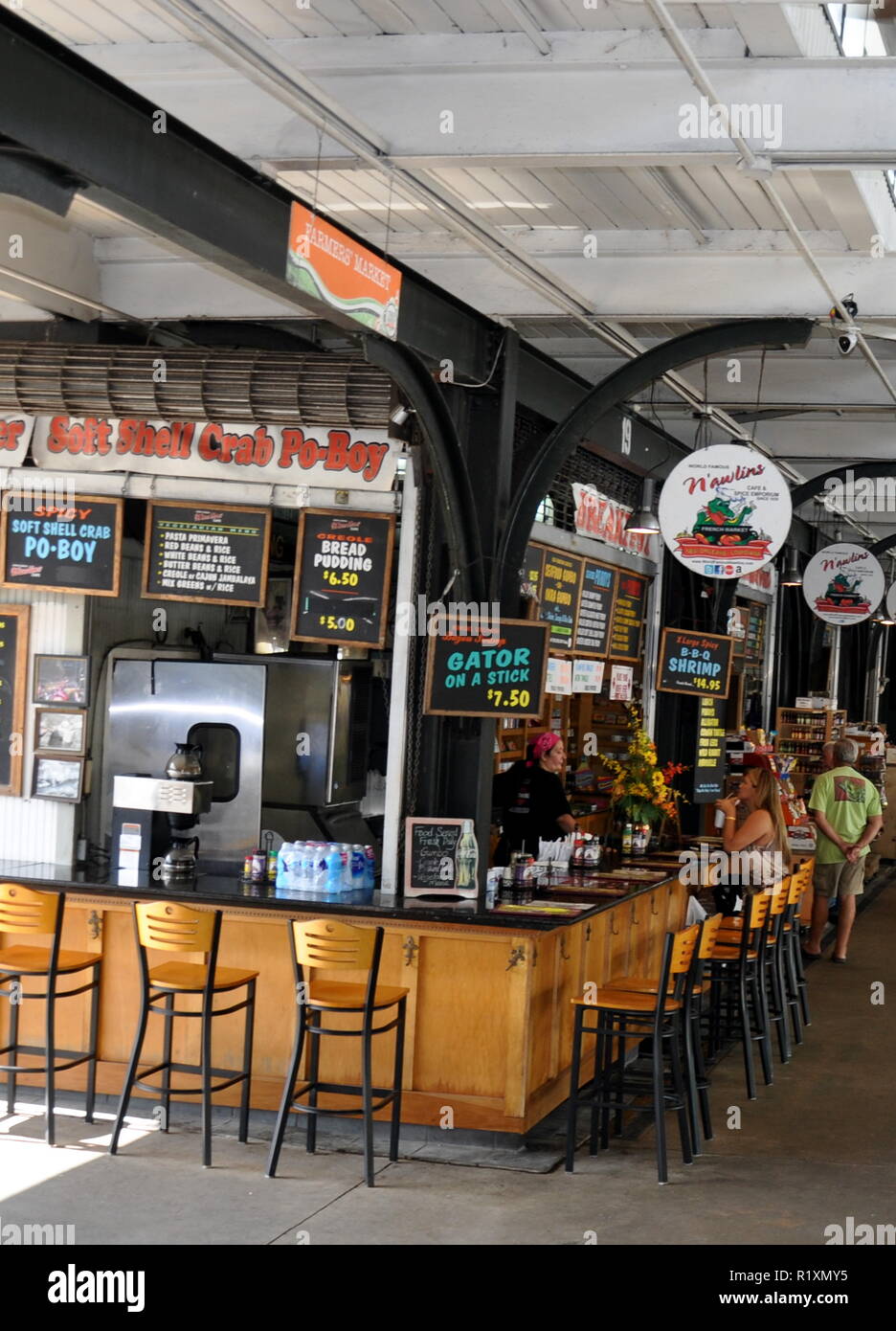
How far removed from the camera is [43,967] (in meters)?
6.36

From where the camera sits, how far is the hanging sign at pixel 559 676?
926 cm

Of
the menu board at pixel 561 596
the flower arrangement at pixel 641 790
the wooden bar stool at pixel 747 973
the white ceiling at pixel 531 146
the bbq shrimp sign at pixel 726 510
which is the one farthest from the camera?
the flower arrangement at pixel 641 790

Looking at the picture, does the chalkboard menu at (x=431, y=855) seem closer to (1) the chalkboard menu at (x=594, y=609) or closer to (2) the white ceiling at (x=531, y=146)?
(2) the white ceiling at (x=531, y=146)

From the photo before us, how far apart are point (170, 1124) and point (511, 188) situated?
433 centimetres

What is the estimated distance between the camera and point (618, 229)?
6.99 metres

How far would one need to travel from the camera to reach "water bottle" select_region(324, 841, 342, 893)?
271 inches

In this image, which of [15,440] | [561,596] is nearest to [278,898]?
[15,440]

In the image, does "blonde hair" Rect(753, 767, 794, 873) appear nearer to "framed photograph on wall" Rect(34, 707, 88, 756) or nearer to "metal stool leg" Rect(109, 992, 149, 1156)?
"framed photograph on wall" Rect(34, 707, 88, 756)

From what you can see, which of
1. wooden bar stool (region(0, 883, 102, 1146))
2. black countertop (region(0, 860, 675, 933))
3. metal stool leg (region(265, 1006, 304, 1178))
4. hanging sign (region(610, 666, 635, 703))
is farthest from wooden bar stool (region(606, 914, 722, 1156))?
hanging sign (region(610, 666, 635, 703))

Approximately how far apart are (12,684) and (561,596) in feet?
11.3

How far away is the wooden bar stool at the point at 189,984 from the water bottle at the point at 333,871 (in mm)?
702

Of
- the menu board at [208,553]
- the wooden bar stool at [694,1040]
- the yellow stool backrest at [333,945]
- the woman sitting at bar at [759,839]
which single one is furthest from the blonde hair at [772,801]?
the yellow stool backrest at [333,945]

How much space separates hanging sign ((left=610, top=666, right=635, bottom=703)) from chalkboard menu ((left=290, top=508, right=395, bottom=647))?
4.01 m
